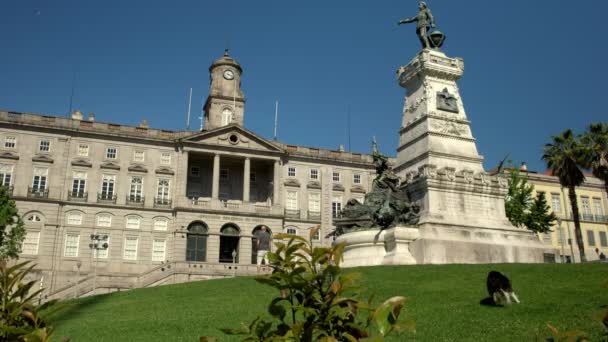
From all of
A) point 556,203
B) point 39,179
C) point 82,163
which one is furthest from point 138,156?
point 556,203

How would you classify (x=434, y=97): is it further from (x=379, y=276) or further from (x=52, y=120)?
(x=52, y=120)

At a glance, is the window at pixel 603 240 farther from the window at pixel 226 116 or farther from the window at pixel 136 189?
the window at pixel 136 189

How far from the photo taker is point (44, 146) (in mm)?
52156

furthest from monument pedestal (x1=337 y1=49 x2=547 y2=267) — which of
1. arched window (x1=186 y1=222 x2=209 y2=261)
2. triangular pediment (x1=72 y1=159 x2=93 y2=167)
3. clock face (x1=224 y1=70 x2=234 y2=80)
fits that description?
clock face (x1=224 y1=70 x2=234 y2=80)

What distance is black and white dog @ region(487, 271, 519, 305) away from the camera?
1191 centimetres

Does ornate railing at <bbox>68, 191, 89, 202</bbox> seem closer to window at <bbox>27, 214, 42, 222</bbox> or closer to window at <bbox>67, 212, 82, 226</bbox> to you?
window at <bbox>67, 212, 82, 226</bbox>

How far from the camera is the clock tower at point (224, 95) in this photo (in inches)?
2437

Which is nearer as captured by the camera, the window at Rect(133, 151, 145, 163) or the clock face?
the window at Rect(133, 151, 145, 163)

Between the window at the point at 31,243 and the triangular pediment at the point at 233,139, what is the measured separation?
15579 mm

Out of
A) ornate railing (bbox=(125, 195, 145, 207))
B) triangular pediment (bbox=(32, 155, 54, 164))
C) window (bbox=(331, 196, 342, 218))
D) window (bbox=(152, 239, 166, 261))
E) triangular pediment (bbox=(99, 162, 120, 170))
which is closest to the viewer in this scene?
triangular pediment (bbox=(32, 155, 54, 164))

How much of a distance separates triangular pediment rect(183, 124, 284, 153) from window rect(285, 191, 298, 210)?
15.1ft

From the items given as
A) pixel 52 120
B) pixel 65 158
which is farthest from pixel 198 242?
pixel 52 120

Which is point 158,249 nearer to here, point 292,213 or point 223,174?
point 223,174

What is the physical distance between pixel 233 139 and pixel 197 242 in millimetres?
10882
